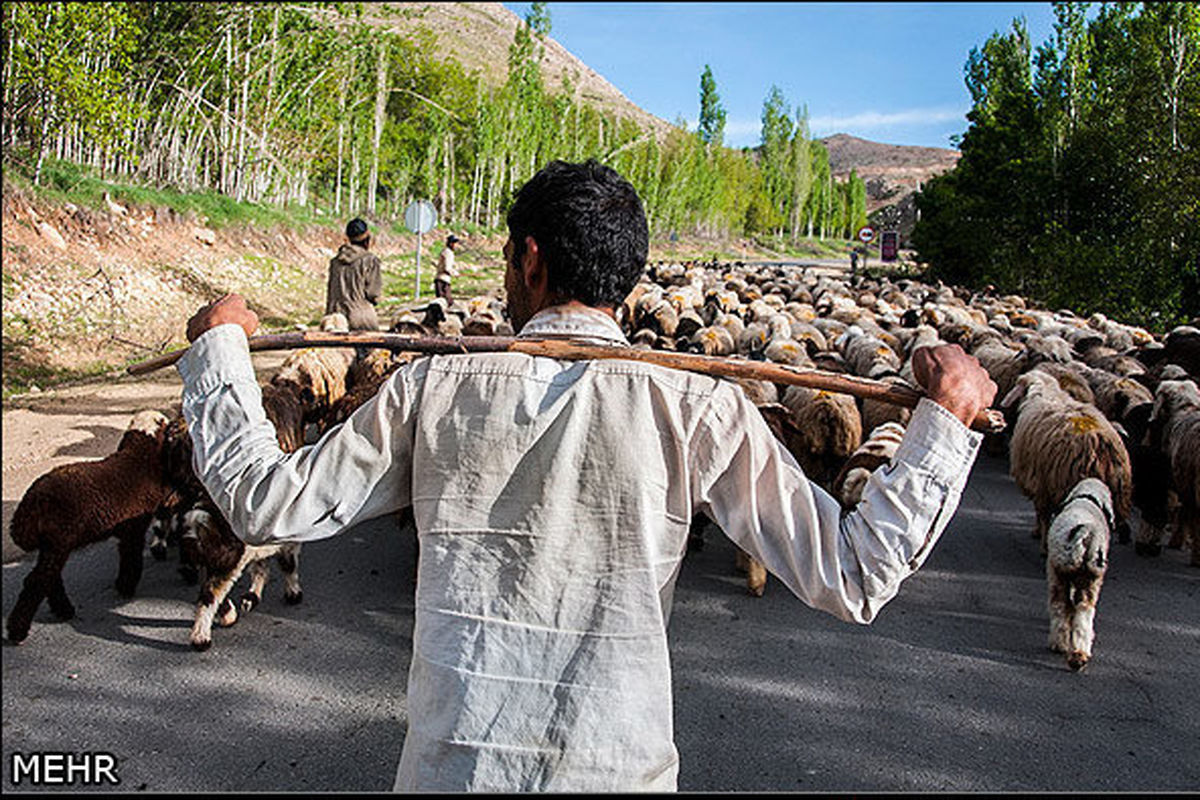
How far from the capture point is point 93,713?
4086 millimetres

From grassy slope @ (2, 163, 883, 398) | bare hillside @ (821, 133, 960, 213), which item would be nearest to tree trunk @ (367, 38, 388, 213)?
grassy slope @ (2, 163, 883, 398)

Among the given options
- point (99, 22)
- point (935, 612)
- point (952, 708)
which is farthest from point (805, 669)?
point (99, 22)

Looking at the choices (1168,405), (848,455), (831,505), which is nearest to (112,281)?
(848,455)

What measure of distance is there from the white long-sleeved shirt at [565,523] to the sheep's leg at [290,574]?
13.0 ft

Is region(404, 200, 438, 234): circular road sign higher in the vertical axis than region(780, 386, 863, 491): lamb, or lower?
higher

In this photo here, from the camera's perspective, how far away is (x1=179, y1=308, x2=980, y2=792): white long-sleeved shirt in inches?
59.4

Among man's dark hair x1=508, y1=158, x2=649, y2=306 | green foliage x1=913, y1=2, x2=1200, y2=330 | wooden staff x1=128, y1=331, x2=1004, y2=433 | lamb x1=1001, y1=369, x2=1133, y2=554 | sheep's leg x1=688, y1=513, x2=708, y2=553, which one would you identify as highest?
green foliage x1=913, y1=2, x2=1200, y2=330

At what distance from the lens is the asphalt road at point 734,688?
12.6 feet

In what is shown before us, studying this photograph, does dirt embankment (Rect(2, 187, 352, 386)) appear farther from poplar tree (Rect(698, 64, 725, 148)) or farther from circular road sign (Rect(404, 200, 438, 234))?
poplar tree (Rect(698, 64, 725, 148))

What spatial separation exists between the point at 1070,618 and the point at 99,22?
17726 mm

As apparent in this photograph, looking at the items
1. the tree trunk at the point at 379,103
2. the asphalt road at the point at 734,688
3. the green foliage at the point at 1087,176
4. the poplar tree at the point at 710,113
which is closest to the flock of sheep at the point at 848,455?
the asphalt road at the point at 734,688

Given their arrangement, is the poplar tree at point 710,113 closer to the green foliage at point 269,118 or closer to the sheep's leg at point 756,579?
the green foliage at point 269,118

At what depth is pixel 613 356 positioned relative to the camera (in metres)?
1.62

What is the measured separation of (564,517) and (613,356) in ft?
1.02
